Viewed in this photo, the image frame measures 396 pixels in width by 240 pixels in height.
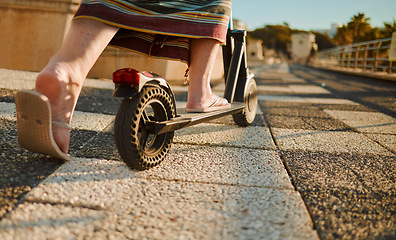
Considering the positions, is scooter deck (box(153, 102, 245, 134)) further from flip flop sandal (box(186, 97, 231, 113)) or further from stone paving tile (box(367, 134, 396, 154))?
stone paving tile (box(367, 134, 396, 154))

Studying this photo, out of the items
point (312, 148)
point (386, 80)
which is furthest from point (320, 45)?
point (312, 148)

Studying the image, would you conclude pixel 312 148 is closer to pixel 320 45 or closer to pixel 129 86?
pixel 129 86

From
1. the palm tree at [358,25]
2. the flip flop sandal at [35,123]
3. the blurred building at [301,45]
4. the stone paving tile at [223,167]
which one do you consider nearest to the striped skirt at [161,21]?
the flip flop sandal at [35,123]

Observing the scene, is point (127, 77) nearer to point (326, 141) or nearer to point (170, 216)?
point (170, 216)

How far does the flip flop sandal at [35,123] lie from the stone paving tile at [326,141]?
1.21 metres

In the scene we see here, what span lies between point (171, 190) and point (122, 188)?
169mm

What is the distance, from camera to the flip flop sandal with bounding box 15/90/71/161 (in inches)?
45.1

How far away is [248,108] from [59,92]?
152cm

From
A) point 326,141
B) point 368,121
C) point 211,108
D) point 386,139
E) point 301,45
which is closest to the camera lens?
point 211,108

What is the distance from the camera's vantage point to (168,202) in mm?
1098

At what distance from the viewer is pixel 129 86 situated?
1.23 m

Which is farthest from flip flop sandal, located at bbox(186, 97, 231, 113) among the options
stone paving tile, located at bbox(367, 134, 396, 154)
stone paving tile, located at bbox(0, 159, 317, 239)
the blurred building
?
the blurred building

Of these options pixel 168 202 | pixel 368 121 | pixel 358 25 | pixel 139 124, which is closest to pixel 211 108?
pixel 139 124

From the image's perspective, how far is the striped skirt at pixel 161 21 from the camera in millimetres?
1246
